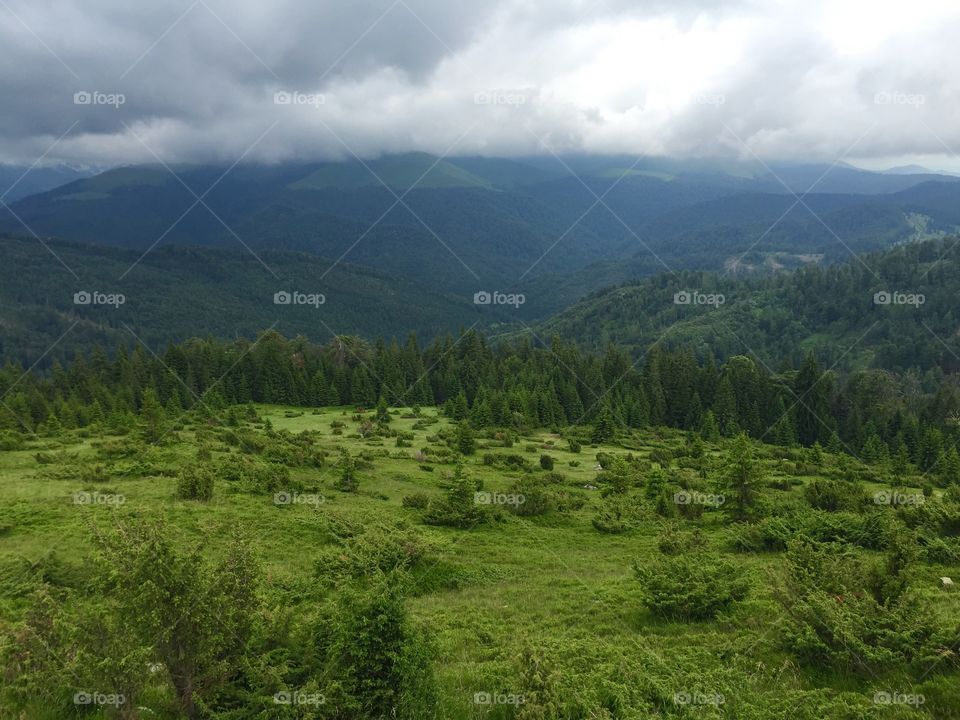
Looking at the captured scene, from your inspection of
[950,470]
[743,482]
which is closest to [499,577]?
[743,482]

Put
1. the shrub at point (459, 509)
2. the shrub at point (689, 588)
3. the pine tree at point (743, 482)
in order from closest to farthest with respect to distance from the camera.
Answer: the shrub at point (689, 588)
the shrub at point (459, 509)
the pine tree at point (743, 482)

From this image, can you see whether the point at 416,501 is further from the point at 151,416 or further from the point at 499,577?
the point at 151,416

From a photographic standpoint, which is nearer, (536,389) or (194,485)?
(194,485)

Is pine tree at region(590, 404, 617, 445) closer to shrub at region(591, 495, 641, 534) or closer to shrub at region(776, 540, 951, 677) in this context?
shrub at region(591, 495, 641, 534)

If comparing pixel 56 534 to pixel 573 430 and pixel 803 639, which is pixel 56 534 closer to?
pixel 803 639

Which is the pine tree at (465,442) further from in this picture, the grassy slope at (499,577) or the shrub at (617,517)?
the shrub at (617,517)

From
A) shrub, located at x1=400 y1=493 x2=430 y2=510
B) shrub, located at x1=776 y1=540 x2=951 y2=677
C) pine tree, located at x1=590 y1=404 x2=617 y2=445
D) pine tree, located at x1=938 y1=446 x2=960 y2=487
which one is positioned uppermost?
shrub, located at x1=776 y1=540 x2=951 y2=677

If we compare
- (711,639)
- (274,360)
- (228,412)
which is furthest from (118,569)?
(274,360)

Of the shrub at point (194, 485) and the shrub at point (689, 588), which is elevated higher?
the shrub at point (194, 485)

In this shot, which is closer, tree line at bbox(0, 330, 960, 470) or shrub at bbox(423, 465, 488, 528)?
shrub at bbox(423, 465, 488, 528)

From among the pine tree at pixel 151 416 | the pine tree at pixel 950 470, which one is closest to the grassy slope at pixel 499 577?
the pine tree at pixel 151 416

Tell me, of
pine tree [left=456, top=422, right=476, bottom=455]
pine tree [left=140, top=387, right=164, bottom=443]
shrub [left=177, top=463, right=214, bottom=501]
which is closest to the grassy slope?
shrub [left=177, top=463, right=214, bottom=501]

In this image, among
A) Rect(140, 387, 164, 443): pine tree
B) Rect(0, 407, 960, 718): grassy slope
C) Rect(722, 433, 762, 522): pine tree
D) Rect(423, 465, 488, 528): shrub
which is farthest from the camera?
Rect(140, 387, 164, 443): pine tree

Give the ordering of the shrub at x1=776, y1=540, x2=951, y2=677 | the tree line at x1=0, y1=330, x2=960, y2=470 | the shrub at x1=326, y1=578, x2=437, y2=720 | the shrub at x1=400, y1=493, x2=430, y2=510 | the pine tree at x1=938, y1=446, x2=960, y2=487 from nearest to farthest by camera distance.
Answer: the shrub at x1=326, y1=578, x2=437, y2=720 < the shrub at x1=776, y1=540, x2=951, y2=677 < the shrub at x1=400, y1=493, x2=430, y2=510 < the pine tree at x1=938, y1=446, x2=960, y2=487 < the tree line at x1=0, y1=330, x2=960, y2=470
